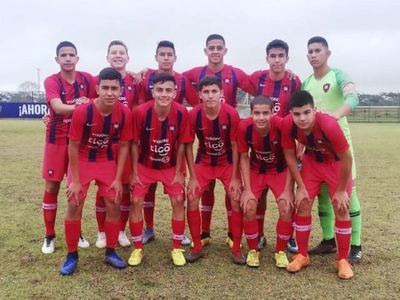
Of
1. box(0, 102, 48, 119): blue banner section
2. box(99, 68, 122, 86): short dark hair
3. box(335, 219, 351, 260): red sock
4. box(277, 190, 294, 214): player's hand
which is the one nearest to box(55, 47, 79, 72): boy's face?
box(99, 68, 122, 86): short dark hair

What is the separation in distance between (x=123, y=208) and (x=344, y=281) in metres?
2.52

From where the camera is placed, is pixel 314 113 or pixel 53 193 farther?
pixel 53 193

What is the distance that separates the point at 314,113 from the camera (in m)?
4.18

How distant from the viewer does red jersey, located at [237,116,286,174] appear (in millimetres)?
4539

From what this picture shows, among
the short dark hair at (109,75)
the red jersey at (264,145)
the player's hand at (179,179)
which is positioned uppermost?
the short dark hair at (109,75)

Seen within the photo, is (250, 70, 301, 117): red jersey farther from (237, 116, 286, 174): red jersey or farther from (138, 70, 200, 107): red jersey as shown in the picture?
(138, 70, 200, 107): red jersey

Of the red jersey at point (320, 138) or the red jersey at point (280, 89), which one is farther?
the red jersey at point (280, 89)

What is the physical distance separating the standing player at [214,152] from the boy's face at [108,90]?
2.86 ft

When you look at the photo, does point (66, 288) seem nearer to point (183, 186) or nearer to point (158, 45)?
point (183, 186)

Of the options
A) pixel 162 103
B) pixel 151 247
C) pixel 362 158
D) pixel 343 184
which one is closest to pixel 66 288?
pixel 151 247

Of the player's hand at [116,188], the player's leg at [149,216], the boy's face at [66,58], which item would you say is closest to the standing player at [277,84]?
the player's leg at [149,216]

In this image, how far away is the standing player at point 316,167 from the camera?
4102 mm

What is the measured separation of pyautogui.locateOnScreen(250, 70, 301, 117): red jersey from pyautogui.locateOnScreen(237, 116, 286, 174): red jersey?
43 centimetres

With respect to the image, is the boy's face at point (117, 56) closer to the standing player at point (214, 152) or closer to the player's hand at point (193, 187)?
the standing player at point (214, 152)
